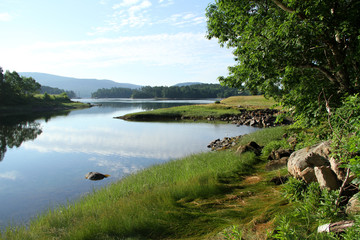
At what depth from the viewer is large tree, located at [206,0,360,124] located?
765 cm

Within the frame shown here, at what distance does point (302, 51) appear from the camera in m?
8.46

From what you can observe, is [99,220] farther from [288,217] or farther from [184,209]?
[288,217]

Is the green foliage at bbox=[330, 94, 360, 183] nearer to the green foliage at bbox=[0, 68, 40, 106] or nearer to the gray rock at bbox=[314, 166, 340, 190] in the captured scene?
the gray rock at bbox=[314, 166, 340, 190]

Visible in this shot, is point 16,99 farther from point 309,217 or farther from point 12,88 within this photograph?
point 309,217

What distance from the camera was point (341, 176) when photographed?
5598mm

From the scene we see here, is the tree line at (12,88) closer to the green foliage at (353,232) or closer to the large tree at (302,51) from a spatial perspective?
the large tree at (302,51)

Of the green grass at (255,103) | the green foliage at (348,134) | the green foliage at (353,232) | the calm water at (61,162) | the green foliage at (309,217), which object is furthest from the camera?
the green grass at (255,103)

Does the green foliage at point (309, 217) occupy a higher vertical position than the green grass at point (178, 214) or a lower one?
higher

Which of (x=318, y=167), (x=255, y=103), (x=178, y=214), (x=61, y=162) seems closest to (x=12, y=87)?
(x=255, y=103)

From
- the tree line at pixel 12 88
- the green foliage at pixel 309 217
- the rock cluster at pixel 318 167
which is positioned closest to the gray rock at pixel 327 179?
the rock cluster at pixel 318 167

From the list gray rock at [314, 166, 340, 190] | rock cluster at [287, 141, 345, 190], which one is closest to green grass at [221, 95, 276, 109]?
rock cluster at [287, 141, 345, 190]

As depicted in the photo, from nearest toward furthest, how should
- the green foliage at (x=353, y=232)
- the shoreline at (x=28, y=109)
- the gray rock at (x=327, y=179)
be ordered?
the green foliage at (x=353, y=232), the gray rock at (x=327, y=179), the shoreline at (x=28, y=109)

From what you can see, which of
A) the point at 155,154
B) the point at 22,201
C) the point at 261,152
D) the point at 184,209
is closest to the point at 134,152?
the point at 155,154

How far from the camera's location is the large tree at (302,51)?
25.1 ft
